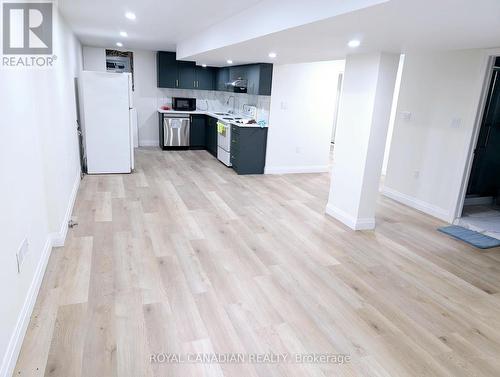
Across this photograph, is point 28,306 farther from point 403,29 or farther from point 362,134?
point 362,134

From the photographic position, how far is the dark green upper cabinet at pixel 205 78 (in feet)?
27.5

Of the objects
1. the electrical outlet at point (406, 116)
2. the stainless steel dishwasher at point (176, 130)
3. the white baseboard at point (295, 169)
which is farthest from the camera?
the stainless steel dishwasher at point (176, 130)

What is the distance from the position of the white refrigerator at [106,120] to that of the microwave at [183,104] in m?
2.51

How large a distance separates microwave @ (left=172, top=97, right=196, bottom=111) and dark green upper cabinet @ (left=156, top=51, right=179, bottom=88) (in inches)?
13.3

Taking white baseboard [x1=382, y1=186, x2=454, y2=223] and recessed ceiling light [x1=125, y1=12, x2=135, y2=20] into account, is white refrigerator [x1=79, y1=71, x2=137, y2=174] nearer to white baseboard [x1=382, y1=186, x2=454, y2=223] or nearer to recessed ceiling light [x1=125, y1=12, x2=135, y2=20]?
recessed ceiling light [x1=125, y1=12, x2=135, y2=20]

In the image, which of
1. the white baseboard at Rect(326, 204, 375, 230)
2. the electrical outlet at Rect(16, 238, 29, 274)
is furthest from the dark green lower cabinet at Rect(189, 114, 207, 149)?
the electrical outlet at Rect(16, 238, 29, 274)

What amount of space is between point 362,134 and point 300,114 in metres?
2.66

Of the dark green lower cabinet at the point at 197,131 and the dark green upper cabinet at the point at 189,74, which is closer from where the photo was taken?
the dark green upper cabinet at the point at 189,74

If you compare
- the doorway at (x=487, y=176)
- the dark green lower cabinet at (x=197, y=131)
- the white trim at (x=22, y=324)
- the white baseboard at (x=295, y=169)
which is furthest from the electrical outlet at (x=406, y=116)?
the white trim at (x=22, y=324)

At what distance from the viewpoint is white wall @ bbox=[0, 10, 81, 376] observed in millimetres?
1934

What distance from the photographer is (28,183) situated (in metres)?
2.52

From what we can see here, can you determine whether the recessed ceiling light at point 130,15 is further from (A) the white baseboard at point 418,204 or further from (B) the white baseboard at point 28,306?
(A) the white baseboard at point 418,204

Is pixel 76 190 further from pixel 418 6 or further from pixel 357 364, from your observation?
pixel 418 6

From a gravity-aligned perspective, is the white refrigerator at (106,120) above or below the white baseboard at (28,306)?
above
